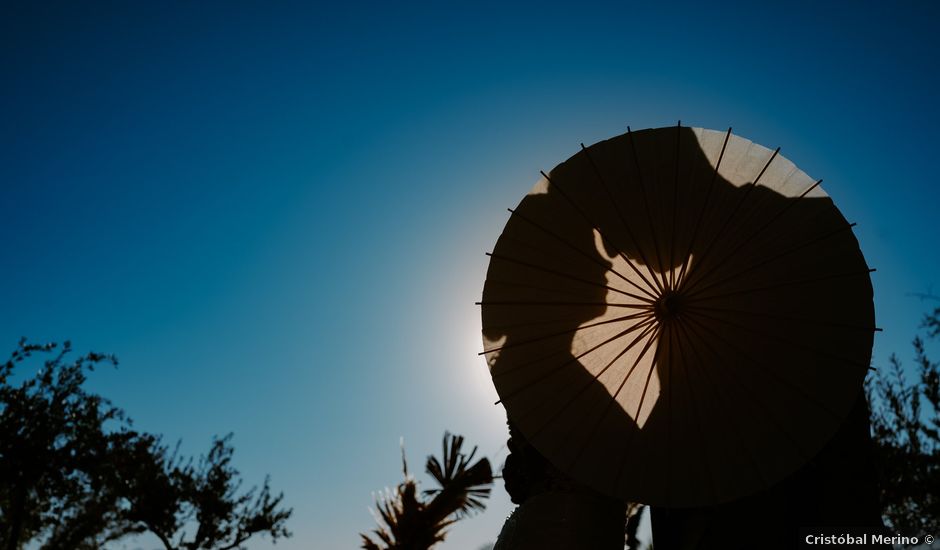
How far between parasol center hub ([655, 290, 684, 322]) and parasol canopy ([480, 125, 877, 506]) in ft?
0.04

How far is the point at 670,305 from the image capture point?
3613mm

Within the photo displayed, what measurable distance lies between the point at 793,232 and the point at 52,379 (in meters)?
19.5

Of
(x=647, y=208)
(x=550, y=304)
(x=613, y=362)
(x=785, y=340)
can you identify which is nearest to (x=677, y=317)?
(x=613, y=362)

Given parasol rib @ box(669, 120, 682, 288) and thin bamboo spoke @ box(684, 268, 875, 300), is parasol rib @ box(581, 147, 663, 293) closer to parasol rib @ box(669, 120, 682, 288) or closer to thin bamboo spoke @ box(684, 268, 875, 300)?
parasol rib @ box(669, 120, 682, 288)

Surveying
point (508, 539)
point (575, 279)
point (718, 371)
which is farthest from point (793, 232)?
point (508, 539)

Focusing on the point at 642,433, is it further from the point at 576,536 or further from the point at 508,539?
the point at 508,539

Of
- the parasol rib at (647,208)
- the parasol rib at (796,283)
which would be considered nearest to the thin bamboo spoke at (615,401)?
the parasol rib at (647,208)

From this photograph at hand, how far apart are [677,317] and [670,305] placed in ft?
0.47

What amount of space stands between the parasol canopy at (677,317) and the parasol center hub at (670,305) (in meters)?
0.01

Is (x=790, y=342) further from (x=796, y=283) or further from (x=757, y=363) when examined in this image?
(x=796, y=283)

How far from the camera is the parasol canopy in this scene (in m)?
3.39

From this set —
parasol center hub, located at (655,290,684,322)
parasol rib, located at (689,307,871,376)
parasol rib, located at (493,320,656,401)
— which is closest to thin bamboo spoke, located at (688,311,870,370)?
parasol rib, located at (689,307,871,376)

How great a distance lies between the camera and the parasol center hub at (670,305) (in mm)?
3613

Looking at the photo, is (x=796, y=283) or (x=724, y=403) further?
(x=724, y=403)
